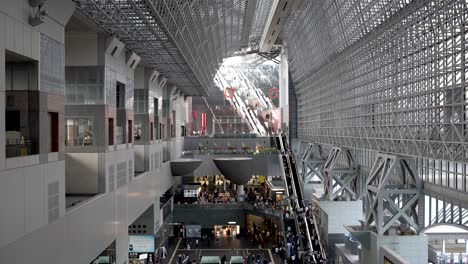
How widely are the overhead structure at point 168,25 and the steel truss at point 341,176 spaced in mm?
12558

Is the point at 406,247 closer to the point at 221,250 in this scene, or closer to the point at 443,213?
the point at 443,213

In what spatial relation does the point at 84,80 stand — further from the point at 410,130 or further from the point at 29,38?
the point at 410,130

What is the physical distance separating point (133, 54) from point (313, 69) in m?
23.7

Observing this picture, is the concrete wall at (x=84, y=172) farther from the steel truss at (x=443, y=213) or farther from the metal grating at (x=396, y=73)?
the steel truss at (x=443, y=213)

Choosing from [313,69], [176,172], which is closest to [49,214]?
[176,172]

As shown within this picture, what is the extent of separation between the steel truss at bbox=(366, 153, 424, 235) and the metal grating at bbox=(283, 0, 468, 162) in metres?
0.91

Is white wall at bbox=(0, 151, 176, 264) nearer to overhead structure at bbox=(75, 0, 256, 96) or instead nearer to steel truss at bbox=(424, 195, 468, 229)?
overhead structure at bbox=(75, 0, 256, 96)

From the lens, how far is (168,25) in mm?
21219

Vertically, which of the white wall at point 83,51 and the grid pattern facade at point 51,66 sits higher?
the white wall at point 83,51

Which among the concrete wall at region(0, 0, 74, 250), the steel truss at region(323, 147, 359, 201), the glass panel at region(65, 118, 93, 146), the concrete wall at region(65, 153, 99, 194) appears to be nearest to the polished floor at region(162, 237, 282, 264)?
the steel truss at region(323, 147, 359, 201)

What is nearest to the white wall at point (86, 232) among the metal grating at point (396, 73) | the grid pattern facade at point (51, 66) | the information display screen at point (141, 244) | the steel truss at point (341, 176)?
the information display screen at point (141, 244)

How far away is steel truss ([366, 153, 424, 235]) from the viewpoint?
24.9 meters

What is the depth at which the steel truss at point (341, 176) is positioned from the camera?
125ft

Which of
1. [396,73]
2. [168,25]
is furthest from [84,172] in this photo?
[396,73]
